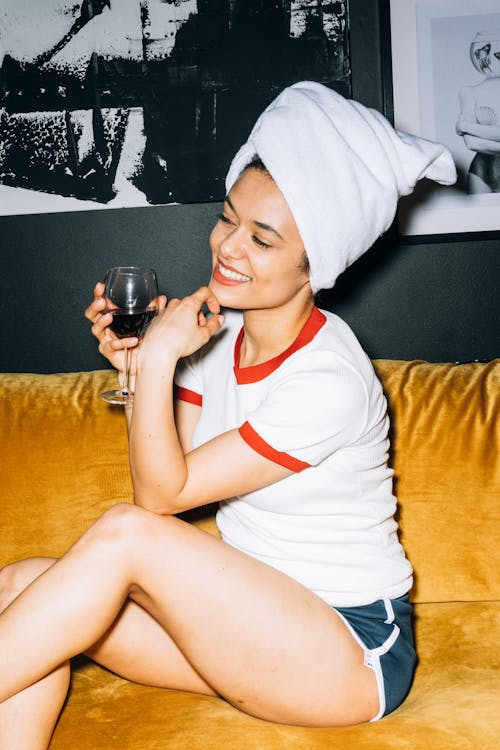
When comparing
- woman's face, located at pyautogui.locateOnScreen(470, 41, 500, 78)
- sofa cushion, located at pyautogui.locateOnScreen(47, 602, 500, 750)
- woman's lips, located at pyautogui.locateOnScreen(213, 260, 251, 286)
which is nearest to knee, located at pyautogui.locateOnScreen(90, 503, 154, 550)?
sofa cushion, located at pyautogui.locateOnScreen(47, 602, 500, 750)

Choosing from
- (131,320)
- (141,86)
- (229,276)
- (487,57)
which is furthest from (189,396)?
(487,57)

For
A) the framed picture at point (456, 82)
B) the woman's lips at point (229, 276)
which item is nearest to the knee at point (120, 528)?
the woman's lips at point (229, 276)

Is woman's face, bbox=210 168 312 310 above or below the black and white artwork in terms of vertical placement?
below

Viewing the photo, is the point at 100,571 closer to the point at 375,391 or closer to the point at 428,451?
the point at 375,391

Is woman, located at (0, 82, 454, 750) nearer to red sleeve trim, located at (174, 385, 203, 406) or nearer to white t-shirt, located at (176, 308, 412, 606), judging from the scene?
white t-shirt, located at (176, 308, 412, 606)

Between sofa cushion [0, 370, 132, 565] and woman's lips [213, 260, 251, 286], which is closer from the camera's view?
woman's lips [213, 260, 251, 286]

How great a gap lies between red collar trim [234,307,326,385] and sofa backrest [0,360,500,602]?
0.48 meters

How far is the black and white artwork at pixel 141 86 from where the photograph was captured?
2.29 meters

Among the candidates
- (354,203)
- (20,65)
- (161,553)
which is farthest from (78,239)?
(161,553)

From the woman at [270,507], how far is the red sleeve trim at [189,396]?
0.15 metres

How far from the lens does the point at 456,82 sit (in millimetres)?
2275

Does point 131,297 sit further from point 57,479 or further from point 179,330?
point 57,479

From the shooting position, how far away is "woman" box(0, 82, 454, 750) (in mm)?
1359

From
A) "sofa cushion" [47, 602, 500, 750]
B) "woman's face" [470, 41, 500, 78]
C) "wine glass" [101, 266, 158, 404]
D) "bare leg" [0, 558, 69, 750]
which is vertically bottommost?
"sofa cushion" [47, 602, 500, 750]
